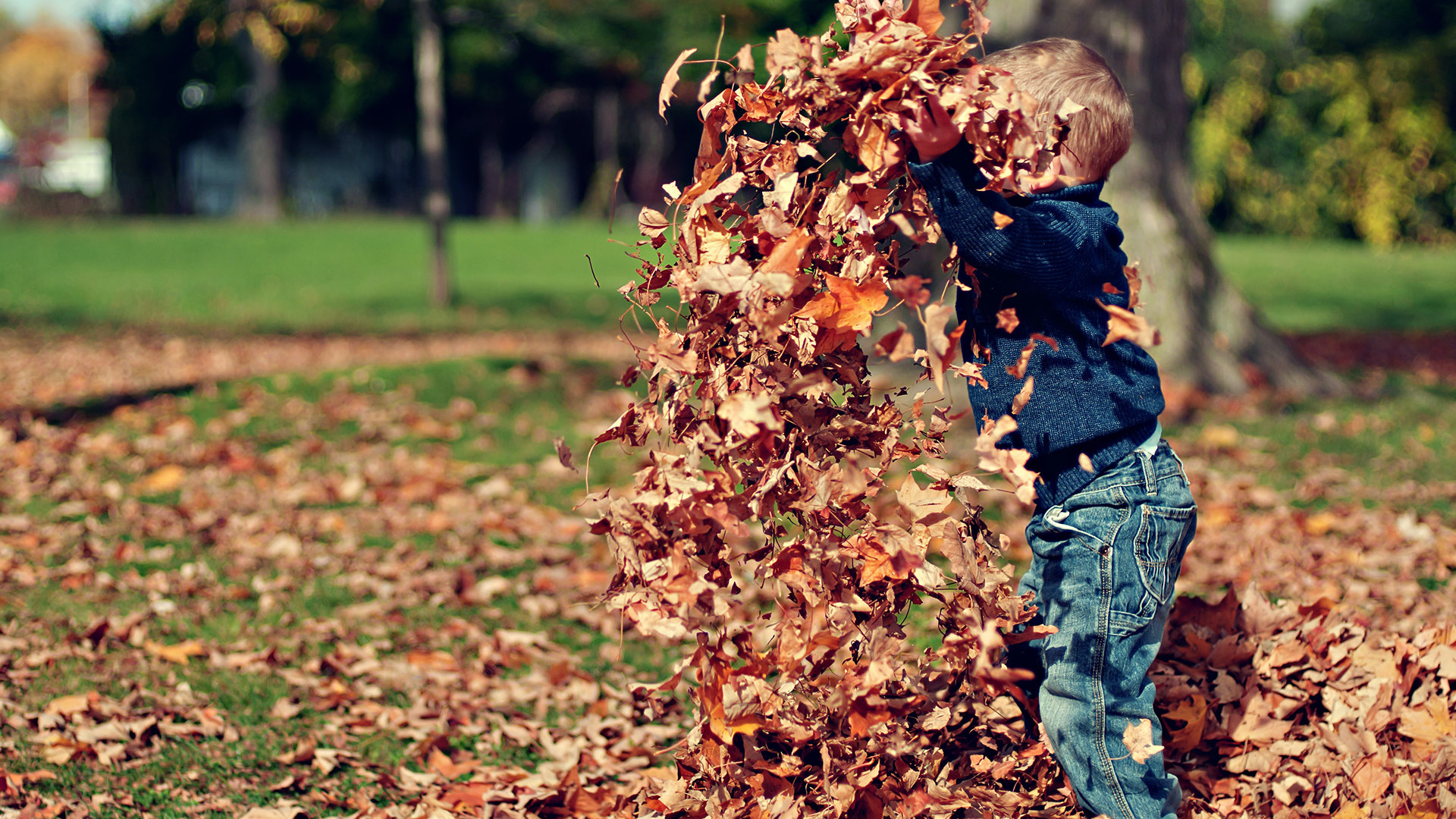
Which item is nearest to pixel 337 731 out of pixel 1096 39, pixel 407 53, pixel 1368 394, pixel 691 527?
pixel 691 527

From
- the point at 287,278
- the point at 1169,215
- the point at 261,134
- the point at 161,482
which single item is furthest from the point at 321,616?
the point at 261,134

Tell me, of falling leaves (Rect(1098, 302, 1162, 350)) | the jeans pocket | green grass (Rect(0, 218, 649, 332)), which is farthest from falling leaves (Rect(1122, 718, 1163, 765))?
green grass (Rect(0, 218, 649, 332))

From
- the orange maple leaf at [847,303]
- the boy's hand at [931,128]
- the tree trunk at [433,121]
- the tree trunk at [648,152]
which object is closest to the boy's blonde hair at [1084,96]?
the boy's hand at [931,128]

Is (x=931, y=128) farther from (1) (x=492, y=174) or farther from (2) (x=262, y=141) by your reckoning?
(1) (x=492, y=174)

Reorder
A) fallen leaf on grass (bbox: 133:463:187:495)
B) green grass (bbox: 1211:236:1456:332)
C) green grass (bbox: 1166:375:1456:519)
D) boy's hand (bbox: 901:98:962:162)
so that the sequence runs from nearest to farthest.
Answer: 1. boy's hand (bbox: 901:98:962:162)
2. green grass (bbox: 1166:375:1456:519)
3. fallen leaf on grass (bbox: 133:463:187:495)
4. green grass (bbox: 1211:236:1456:332)

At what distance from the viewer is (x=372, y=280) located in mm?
16828

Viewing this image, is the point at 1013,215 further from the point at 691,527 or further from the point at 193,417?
the point at 193,417

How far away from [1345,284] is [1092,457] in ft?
55.9

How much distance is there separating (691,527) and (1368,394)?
7.01 meters

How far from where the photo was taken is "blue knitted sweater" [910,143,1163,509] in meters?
2.13

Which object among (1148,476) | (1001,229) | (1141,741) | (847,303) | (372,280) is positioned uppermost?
(1001,229)

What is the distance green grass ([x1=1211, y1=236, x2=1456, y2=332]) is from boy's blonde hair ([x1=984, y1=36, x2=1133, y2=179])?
11492mm

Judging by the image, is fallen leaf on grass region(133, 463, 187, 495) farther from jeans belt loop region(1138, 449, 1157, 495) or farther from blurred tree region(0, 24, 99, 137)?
blurred tree region(0, 24, 99, 137)

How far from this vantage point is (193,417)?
7145 millimetres
